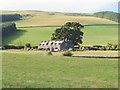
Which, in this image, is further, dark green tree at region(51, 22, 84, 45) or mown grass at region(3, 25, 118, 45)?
mown grass at region(3, 25, 118, 45)

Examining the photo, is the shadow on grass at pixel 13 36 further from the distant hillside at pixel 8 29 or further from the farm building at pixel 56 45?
the farm building at pixel 56 45

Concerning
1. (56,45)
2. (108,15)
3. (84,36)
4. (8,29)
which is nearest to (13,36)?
(8,29)

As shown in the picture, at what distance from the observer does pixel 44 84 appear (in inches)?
→ 758

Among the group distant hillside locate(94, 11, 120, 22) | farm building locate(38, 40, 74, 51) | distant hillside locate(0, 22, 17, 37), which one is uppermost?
distant hillside locate(94, 11, 120, 22)

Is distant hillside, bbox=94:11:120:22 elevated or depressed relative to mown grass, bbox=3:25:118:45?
elevated

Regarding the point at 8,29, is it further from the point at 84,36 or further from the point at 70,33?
the point at 70,33

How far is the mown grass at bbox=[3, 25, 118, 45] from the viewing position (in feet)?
406

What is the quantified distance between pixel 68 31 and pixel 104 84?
269 feet

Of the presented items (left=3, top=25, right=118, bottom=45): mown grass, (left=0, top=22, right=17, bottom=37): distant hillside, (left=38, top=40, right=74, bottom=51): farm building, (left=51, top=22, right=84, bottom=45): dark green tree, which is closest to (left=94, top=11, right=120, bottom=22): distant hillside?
(left=3, top=25, right=118, bottom=45): mown grass

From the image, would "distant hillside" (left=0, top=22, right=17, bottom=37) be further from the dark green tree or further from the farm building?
the farm building

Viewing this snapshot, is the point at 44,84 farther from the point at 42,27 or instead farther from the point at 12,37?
the point at 42,27

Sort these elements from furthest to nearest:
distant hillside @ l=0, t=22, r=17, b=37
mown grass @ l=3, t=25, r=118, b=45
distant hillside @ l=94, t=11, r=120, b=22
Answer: distant hillside @ l=94, t=11, r=120, b=22 → distant hillside @ l=0, t=22, r=17, b=37 → mown grass @ l=3, t=25, r=118, b=45

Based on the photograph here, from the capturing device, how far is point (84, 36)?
13725cm

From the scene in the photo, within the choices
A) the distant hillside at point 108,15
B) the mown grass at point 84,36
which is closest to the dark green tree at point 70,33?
the mown grass at point 84,36
